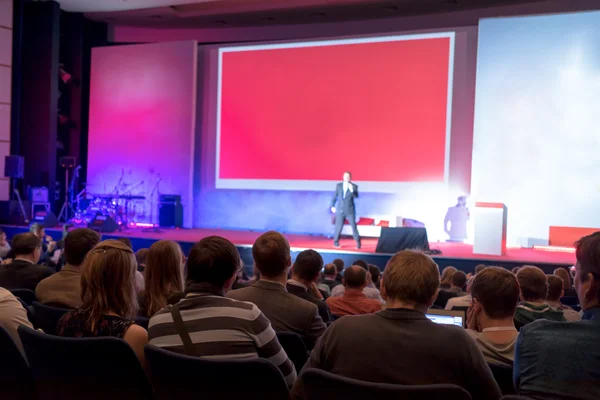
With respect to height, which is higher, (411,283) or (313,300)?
(411,283)

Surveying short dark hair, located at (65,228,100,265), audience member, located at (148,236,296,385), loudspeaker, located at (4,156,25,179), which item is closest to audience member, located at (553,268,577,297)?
audience member, located at (148,236,296,385)

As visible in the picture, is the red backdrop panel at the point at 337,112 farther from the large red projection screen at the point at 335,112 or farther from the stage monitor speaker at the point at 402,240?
the stage monitor speaker at the point at 402,240

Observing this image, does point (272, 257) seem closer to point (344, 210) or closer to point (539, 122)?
point (344, 210)

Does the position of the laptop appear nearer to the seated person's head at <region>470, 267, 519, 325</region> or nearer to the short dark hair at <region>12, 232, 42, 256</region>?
the seated person's head at <region>470, 267, 519, 325</region>

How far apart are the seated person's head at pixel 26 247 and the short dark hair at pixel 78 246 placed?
70 centimetres

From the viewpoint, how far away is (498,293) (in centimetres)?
209

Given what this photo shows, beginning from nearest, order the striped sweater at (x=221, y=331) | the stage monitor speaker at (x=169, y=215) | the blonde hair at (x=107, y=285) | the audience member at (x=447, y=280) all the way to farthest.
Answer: the striped sweater at (x=221, y=331), the blonde hair at (x=107, y=285), the audience member at (x=447, y=280), the stage monitor speaker at (x=169, y=215)

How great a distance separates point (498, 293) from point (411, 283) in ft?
1.77

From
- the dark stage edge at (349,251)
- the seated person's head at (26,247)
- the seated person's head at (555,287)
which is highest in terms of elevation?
the seated person's head at (26,247)

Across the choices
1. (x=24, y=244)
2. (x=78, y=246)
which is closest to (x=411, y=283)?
(x=78, y=246)

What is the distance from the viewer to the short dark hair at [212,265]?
2.00m

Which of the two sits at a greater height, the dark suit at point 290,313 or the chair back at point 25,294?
the dark suit at point 290,313

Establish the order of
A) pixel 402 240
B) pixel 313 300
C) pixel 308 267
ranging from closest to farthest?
1. pixel 313 300
2. pixel 308 267
3. pixel 402 240

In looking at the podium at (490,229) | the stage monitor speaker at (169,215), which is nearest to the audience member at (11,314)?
the podium at (490,229)
